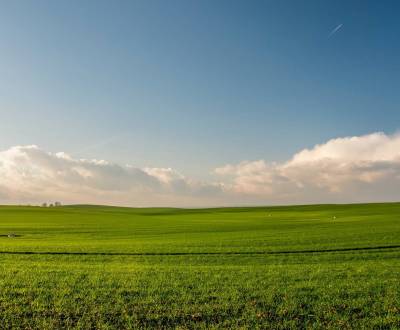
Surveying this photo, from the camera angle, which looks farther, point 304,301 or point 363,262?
point 363,262

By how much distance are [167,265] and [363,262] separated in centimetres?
1145

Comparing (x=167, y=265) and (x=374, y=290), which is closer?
(x=374, y=290)

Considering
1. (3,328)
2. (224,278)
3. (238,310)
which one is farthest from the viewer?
(224,278)

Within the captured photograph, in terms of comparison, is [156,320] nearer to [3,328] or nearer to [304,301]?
[3,328]

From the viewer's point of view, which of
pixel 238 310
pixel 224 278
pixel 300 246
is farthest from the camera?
pixel 300 246

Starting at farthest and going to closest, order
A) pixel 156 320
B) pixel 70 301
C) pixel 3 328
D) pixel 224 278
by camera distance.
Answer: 1. pixel 224 278
2. pixel 70 301
3. pixel 156 320
4. pixel 3 328

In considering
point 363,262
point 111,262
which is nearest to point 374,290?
point 363,262

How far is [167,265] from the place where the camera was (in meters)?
20.7

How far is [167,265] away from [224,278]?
5.13 meters

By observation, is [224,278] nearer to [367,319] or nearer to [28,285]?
[367,319]

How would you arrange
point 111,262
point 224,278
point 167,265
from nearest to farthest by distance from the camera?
point 224,278, point 167,265, point 111,262

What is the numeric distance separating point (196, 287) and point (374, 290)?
6853mm

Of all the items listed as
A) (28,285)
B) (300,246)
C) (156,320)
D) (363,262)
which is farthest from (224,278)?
(300,246)

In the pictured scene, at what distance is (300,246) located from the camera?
29.1m
